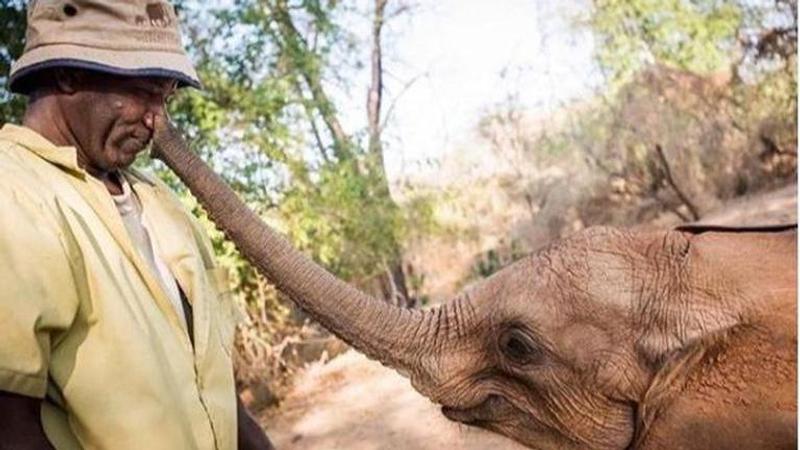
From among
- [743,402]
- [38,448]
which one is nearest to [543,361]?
[743,402]

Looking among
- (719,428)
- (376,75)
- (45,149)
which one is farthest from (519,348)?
(376,75)

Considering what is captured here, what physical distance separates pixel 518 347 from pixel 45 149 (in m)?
1.73

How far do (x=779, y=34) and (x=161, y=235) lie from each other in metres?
19.2

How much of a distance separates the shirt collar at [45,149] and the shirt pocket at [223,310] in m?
0.46

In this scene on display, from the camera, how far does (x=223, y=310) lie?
102 inches

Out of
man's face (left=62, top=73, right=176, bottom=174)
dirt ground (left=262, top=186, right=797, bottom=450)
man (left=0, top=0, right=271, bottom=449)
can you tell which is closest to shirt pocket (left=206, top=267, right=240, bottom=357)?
man (left=0, top=0, right=271, bottom=449)

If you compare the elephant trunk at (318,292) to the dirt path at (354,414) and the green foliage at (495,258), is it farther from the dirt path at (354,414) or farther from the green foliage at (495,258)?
the green foliage at (495,258)

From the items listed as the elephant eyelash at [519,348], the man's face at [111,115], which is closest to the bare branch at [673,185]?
the elephant eyelash at [519,348]

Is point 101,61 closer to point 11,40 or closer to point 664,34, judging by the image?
point 11,40

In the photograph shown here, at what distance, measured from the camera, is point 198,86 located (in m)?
2.39

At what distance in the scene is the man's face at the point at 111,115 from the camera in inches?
86.9

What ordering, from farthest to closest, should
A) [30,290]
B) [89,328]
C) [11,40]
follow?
[11,40] < [89,328] < [30,290]

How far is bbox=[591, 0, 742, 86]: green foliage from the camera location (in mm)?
20719

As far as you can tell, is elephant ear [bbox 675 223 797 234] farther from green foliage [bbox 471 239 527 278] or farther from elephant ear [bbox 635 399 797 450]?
green foliage [bbox 471 239 527 278]
